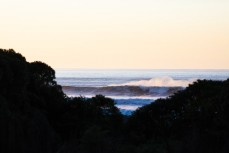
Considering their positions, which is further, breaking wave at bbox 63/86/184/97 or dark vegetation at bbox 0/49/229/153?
breaking wave at bbox 63/86/184/97

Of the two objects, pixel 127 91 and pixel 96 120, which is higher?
pixel 96 120

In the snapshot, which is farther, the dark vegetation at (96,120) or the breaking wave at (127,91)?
the breaking wave at (127,91)

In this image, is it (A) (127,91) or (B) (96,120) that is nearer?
(B) (96,120)

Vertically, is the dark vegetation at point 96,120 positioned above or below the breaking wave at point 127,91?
above

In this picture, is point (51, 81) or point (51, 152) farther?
point (51, 81)

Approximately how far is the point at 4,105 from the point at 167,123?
16.9 feet

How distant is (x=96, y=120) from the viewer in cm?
1838

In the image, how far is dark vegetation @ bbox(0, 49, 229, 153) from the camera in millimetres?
12562

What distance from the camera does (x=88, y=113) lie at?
1905 centimetres

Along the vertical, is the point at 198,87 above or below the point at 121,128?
above

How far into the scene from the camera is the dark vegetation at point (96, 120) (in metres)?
12.6

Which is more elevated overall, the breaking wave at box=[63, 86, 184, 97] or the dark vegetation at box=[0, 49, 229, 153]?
the dark vegetation at box=[0, 49, 229, 153]

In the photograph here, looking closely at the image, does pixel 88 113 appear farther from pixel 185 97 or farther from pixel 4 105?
pixel 4 105

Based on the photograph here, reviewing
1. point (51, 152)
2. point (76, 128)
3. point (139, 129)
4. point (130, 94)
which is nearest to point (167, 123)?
point (139, 129)
